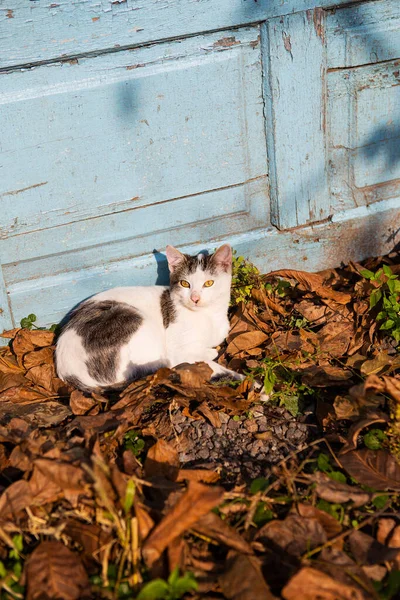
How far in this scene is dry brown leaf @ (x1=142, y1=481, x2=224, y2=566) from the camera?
86.2 inches

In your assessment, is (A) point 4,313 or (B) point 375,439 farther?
(A) point 4,313

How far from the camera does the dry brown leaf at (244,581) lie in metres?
2.02

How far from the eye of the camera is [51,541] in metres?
2.27

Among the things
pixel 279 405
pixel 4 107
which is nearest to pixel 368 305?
pixel 279 405

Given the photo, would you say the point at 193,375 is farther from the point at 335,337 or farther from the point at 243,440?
the point at 335,337

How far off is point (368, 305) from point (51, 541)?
2162mm

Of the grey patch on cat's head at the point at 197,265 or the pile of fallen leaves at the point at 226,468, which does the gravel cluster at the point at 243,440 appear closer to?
the pile of fallen leaves at the point at 226,468

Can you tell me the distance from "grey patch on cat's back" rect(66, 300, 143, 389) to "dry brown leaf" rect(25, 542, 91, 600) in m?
1.12

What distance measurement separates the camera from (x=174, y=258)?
356 cm

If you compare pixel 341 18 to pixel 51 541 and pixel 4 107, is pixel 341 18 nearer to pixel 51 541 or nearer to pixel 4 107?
pixel 4 107

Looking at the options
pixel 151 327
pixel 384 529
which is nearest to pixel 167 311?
pixel 151 327

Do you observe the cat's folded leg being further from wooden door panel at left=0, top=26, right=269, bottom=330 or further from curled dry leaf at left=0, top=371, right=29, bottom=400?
curled dry leaf at left=0, top=371, right=29, bottom=400

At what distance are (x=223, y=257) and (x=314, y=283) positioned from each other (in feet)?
2.05

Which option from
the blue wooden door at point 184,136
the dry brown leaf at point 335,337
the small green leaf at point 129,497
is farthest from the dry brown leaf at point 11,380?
the dry brown leaf at point 335,337
